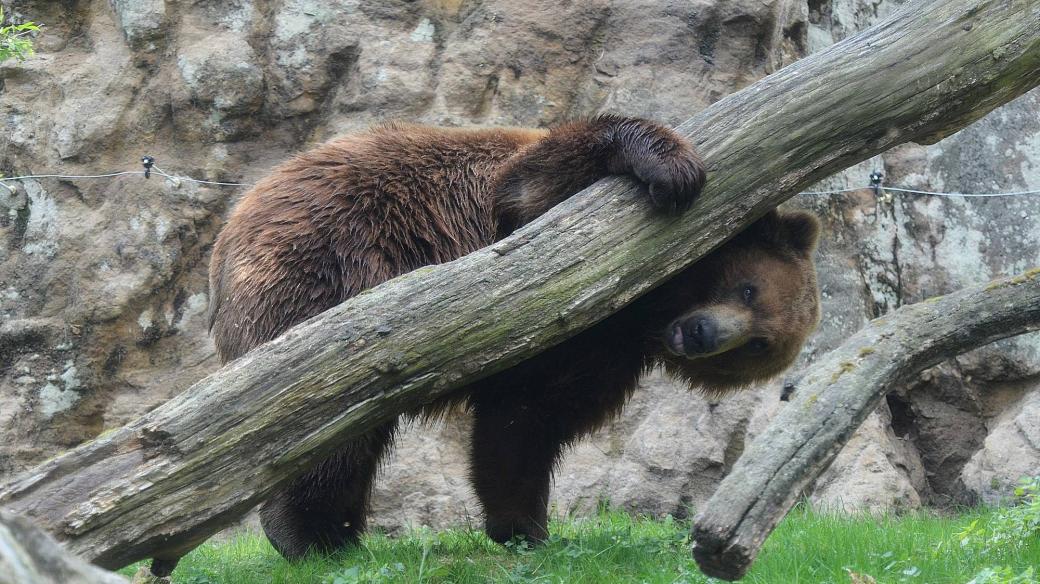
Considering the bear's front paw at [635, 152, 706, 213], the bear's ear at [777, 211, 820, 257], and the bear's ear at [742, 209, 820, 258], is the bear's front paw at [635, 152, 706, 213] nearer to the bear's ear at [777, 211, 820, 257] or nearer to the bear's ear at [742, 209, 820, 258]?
the bear's ear at [742, 209, 820, 258]

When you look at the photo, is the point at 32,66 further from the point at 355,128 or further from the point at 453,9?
the point at 453,9

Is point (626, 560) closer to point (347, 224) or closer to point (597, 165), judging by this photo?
point (597, 165)

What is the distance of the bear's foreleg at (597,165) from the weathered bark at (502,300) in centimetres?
14

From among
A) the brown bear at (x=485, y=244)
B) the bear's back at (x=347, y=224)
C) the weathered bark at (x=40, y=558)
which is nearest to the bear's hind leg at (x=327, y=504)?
the brown bear at (x=485, y=244)

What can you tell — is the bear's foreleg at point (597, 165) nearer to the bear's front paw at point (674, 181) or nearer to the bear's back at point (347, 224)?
the bear's front paw at point (674, 181)

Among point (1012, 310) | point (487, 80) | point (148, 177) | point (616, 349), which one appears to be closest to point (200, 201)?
point (148, 177)

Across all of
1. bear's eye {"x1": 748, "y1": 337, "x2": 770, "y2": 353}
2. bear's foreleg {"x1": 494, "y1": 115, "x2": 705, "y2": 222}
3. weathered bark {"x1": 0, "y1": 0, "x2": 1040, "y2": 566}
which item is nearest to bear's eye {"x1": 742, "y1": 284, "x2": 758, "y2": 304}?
bear's eye {"x1": 748, "y1": 337, "x2": 770, "y2": 353}

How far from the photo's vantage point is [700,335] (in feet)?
18.1

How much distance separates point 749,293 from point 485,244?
4.96 ft

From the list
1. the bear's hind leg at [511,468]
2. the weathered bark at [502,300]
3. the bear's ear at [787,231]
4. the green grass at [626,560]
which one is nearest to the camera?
the weathered bark at [502,300]

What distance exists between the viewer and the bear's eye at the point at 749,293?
578 centimetres

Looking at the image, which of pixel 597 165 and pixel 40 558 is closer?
pixel 40 558

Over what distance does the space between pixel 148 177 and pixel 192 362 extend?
1.48 meters

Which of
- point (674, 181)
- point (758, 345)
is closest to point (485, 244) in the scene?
point (674, 181)
